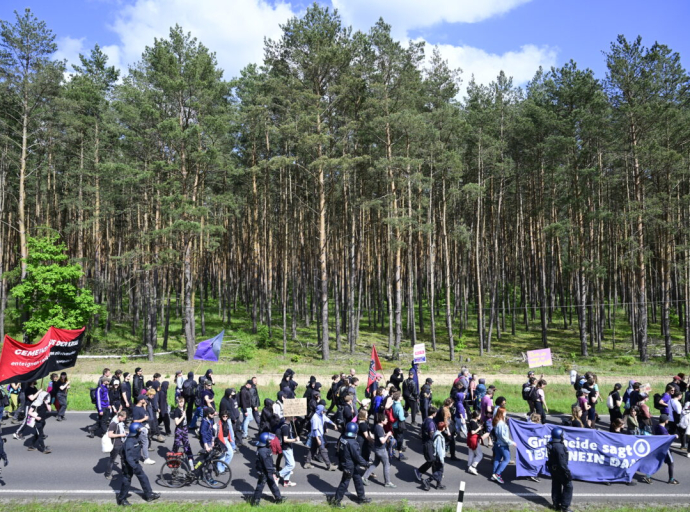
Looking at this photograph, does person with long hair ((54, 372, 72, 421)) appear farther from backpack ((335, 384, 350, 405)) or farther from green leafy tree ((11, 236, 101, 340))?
green leafy tree ((11, 236, 101, 340))

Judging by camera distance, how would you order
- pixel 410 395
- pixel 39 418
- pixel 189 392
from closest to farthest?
pixel 39 418
pixel 189 392
pixel 410 395

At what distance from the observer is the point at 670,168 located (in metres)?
29.3

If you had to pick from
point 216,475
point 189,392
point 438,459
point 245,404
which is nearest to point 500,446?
point 438,459

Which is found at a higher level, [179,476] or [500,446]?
[500,446]

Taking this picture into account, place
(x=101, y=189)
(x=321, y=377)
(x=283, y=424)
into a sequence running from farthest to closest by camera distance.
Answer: (x=101, y=189) < (x=321, y=377) < (x=283, y=424)

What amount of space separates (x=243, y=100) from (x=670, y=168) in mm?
30411

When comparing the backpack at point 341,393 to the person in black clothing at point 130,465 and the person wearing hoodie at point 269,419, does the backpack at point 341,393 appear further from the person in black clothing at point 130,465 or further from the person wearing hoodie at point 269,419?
the person in black clothing at point 130,465

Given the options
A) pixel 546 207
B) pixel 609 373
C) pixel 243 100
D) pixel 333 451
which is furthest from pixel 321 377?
pixel 546 207

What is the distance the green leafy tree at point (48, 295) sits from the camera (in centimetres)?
2559

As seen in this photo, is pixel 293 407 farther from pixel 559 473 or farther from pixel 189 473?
pixel 559 473

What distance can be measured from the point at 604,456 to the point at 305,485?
282 inches

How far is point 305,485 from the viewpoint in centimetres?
1088

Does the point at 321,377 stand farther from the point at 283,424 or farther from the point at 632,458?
the point at 632,458

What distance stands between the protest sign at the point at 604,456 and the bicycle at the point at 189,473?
23.4ft
